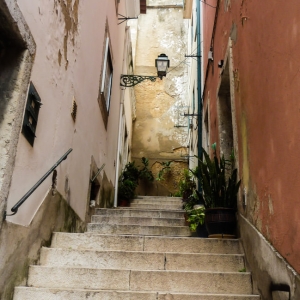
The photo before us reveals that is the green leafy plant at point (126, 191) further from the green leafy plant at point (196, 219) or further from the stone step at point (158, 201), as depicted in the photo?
the green leafy plant at point (196, 219)

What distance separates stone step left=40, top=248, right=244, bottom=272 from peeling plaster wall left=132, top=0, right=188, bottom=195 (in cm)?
828

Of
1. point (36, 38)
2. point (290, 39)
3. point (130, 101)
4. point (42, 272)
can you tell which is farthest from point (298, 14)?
point (130, 101)

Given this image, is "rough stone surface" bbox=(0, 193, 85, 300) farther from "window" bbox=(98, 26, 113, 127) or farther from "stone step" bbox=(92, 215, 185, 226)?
"window" bbox=(98, 26, 113, 127)

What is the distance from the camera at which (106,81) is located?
7.17 meters

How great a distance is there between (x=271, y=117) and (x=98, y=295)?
6.26 feet

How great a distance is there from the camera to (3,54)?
2693 mm

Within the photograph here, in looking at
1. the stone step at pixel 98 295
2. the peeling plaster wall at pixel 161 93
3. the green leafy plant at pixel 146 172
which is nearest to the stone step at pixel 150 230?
the stone step at pixel 98 295

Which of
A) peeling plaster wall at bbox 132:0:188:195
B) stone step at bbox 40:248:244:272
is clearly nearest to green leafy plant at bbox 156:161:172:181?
peeling plaster wall at bbox 132:0:188:195

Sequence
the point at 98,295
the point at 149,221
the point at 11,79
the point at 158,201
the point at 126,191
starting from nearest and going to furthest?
the point at 11,79 → the point at 98,295 → the point at 149,221 → the point at 158,201 → the point at 126,191

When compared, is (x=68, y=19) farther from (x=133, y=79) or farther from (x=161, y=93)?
(x=161, y=93)

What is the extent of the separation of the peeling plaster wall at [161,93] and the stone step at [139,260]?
8283 mm

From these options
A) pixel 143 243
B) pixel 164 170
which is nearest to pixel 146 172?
pixel 164 170

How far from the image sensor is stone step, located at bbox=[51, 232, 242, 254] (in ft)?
12.0

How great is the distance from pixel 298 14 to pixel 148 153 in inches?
412
